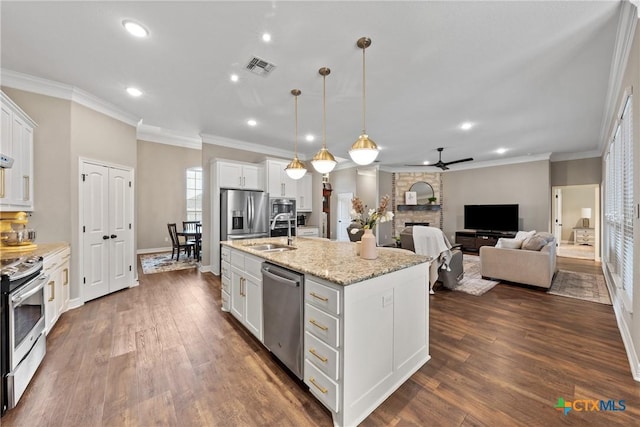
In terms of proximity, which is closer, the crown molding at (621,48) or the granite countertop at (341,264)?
the granite countertop at (341,264)

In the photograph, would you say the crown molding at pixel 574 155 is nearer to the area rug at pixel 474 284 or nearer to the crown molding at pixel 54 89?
the area rug at pixel 474 284

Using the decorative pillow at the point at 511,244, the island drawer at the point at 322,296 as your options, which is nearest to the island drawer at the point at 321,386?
the island drawer at the point at 322,296

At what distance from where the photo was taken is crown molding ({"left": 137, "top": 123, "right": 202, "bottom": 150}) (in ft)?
22.1

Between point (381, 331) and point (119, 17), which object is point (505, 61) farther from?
point (119, 17)

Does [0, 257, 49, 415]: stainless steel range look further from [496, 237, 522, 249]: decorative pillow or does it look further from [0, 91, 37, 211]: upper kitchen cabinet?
[496, 237, 522, 249]: decorative pillow

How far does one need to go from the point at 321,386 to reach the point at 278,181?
15.1 feet

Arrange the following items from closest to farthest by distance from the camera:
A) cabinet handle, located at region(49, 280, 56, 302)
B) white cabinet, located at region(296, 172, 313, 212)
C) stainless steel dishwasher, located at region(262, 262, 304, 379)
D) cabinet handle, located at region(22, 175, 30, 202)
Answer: stainless steel dishwasher, located at region(262, 262, 304, 379) < cabinet handle, located at region(49, 280, 56, 302) < cabinet handle, located at region(22, 175, 30, 202) < white cabinet, located at region(296, 172, 313, 212)

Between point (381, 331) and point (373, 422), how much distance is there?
1.74 ft

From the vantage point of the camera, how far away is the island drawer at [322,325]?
→ 5.03ft

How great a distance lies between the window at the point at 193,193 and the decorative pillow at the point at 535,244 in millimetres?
8533

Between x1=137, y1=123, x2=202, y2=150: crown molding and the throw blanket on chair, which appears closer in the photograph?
the throw blanket on chair

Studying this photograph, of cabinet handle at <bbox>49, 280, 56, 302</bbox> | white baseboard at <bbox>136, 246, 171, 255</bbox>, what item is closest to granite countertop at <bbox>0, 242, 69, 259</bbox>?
cabinet handle at <bbox>49, 280, 56, 302</bbox>

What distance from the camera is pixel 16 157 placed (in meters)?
2.71

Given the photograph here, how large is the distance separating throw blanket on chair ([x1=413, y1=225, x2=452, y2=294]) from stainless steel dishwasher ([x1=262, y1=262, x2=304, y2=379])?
2.77 m
